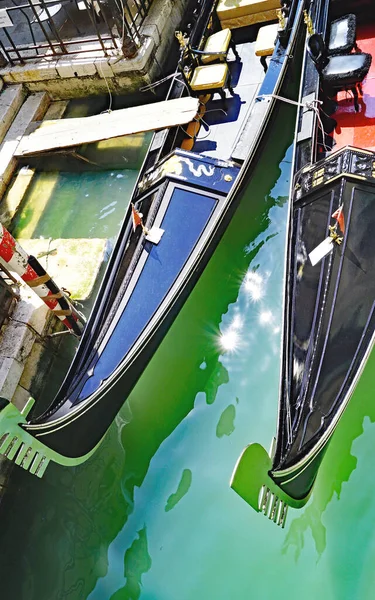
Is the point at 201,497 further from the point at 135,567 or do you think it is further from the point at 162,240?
the point at 162,240

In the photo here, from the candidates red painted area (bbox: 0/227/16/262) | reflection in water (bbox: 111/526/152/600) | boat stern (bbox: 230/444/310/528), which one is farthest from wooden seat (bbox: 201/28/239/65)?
reflection in water (bbox: 111/526/152/600)

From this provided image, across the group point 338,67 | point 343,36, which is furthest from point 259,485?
point 343,36

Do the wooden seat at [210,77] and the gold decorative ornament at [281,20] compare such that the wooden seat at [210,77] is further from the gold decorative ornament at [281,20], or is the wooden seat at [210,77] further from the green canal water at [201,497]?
the green canal water at [201,497]

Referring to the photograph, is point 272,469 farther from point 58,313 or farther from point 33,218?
point 33,218

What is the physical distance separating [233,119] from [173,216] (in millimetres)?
1671

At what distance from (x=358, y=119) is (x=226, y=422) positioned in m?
3.01

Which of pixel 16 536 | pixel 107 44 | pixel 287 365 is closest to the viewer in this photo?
pixel 287 365

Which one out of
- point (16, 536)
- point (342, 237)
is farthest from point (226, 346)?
point (16, 536)

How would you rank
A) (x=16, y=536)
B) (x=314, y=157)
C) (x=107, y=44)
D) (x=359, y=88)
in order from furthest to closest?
(x=107, y=44)
(x=359, y=88)
(x=314, y=157)
(x=16, y=536)

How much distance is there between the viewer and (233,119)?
6.08 metres

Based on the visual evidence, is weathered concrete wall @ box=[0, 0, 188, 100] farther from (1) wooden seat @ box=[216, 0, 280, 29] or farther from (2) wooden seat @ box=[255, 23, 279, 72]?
(2) wooden seat @ box=[255, 23, 279, 72]

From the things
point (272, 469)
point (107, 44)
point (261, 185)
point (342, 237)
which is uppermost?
point (107, 44)

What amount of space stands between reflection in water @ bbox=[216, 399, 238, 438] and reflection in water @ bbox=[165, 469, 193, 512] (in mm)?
387

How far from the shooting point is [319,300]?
161 inches
